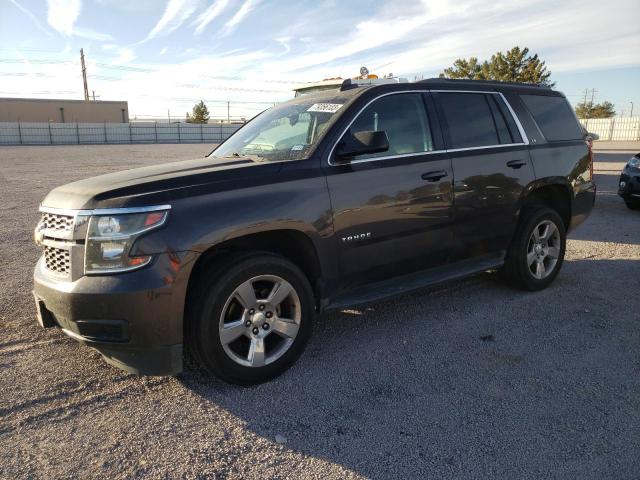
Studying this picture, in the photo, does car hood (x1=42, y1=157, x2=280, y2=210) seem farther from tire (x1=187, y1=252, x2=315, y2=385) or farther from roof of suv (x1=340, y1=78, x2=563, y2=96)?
roof of suv (x1=340, y1=78, x2=563, y2=96)

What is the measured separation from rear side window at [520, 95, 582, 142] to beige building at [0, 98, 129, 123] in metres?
73.0

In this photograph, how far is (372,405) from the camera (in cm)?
310

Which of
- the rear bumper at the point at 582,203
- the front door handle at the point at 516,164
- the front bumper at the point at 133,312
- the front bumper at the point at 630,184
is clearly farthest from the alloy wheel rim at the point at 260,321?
the front bumper at the point at 630,184

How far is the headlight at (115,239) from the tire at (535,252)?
345 cm

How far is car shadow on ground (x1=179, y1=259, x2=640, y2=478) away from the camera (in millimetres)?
2641

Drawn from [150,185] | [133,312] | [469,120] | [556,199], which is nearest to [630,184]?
[556,199]

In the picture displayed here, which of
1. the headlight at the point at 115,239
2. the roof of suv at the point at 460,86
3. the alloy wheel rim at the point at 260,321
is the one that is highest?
the roof of suv at the point at 460,86

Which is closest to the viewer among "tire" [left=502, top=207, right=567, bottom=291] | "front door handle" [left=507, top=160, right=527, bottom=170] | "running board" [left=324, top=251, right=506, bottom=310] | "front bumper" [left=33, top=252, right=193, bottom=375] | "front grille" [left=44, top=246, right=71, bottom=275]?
"front bumper" [left=33, top=252, right=193, bottom=375]

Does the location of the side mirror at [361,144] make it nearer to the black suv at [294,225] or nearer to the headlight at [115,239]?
the black suv at [294,225]

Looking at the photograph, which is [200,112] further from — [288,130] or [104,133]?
[288,130]

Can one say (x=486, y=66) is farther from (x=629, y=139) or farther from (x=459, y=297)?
(x=459, y=297)

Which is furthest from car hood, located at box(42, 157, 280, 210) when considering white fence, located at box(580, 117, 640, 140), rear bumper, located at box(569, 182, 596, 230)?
white fence, located at box(580, 117, 640, 140)

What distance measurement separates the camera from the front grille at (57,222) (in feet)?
9.95

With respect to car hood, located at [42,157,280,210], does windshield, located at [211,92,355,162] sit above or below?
above
